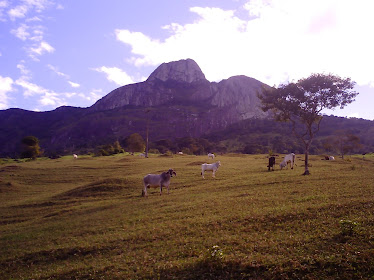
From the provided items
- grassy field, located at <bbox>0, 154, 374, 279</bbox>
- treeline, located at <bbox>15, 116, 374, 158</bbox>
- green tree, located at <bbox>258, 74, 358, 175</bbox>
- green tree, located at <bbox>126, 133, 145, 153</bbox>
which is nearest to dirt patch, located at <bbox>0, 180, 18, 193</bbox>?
grassy field, located at <bbox>0, 154, 374, 279</bbox>

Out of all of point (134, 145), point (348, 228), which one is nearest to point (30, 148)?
point (134, 145)

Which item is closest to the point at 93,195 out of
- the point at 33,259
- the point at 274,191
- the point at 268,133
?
the point at 33,259

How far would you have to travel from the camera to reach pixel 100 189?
25.7 meters

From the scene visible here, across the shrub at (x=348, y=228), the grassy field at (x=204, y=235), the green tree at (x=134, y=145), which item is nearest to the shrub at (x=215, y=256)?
the grassy field at (x=204, y=235)

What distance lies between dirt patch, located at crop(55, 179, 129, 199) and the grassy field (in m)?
2.72

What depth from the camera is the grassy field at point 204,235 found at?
761 centimetres

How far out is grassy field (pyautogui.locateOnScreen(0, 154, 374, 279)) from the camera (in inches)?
300

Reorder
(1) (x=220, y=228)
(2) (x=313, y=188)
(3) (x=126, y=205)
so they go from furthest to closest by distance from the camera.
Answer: (3) (x=126, y=205) < (2) (x=313, y=188) < (1) (x=220, y=228)

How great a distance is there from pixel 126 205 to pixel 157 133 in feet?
456

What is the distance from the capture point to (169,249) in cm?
999

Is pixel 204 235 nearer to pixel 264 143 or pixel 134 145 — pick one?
pixel 134 145

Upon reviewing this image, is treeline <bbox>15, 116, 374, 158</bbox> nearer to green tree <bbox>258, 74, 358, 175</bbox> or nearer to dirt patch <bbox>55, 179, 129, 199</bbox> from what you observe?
green tree <bbox>258, 74, 358, 175</bbox>

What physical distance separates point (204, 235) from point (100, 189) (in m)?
17.1

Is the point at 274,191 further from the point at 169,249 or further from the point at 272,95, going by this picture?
the point at 272,95
